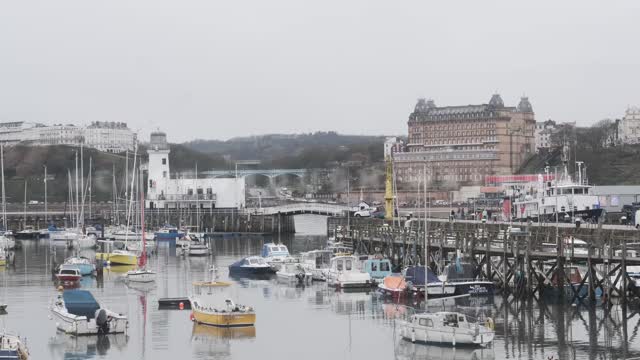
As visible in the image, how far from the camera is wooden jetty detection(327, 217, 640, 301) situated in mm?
52844

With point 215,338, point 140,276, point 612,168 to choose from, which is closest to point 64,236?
point 140,276

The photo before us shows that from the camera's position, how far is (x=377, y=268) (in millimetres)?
67125

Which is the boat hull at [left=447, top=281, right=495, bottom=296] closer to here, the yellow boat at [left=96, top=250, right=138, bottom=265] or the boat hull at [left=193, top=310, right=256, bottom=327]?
the boat hull at [left=193, top=310, right=256, bottom=327]

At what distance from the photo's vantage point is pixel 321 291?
65.4m

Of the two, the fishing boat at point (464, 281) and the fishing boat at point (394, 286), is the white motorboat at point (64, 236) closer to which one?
the fishing boat at point (394, 286)

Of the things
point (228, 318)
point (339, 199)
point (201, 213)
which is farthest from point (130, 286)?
point (339, 199)

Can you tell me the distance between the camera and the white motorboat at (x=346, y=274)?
64.7 meters

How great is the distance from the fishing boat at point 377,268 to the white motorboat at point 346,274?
712 millimetres

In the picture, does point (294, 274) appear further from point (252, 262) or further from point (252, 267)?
point (252, 262)

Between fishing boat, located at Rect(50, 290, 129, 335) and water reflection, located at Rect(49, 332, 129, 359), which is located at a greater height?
fishing boat, located at Rect(50, 290, 129, 335)

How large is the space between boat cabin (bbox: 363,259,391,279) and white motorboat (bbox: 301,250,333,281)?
297 centimetres

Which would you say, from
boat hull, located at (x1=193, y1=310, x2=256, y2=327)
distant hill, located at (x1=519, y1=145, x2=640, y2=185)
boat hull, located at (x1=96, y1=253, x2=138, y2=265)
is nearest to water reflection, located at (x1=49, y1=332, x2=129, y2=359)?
boat hull, located at (x1=193, y1=310, x2=256, y2=327)

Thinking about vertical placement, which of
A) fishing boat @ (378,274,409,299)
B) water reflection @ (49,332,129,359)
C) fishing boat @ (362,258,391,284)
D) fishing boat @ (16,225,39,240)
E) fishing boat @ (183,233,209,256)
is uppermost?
fishing boat @ (16,225,39,240)

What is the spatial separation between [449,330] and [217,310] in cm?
1101
